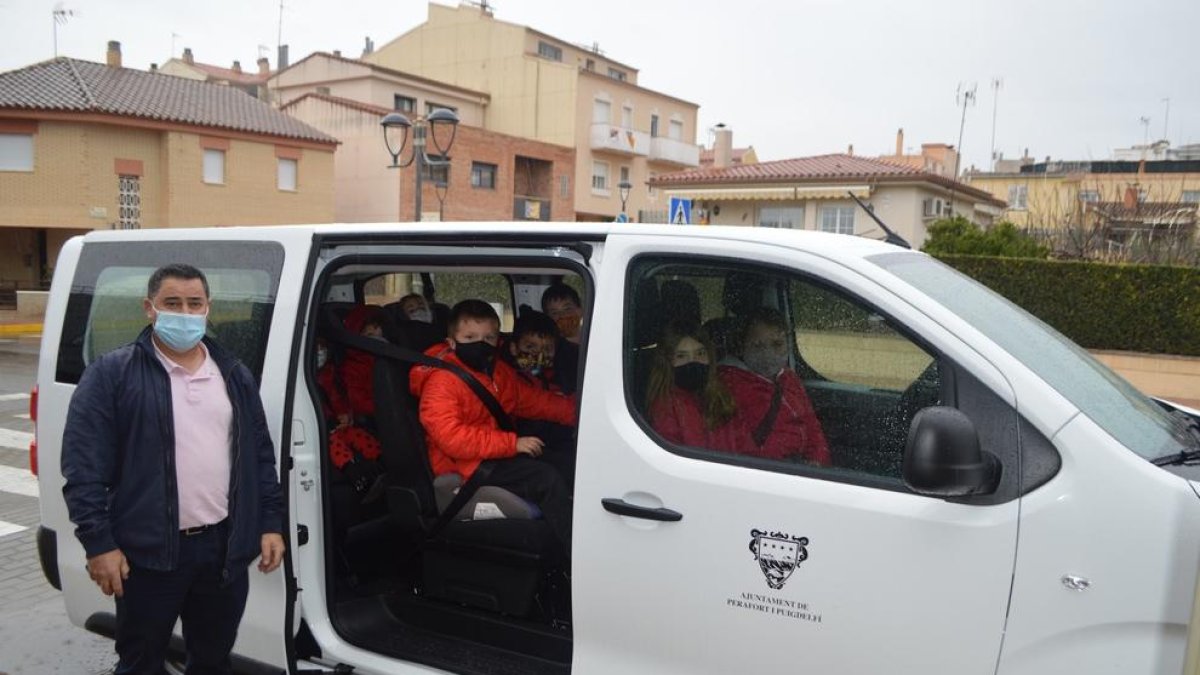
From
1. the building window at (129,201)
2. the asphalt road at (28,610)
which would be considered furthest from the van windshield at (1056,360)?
the building window at (129,201)

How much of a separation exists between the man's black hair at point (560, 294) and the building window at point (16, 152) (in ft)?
94.3

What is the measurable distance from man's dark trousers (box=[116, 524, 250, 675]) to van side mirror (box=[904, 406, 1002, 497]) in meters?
2.18

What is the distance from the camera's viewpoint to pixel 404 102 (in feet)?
138

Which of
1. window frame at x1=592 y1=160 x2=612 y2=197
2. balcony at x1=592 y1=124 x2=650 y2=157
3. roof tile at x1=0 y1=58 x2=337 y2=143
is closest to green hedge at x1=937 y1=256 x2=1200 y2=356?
roof tile at x1=0 y1=58 x2=337 y2=143

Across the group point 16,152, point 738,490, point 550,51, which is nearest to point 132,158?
point 16,152

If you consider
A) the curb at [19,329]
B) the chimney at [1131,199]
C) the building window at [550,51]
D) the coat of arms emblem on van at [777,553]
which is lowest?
the curb at [19,329]

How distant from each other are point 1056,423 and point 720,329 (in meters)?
0.98

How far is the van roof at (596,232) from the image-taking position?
2.55m

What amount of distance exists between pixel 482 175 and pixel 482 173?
0.29 feet

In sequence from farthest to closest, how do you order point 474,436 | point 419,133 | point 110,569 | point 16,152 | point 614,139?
point 614,139
point 16,152
point 419,133
point 474,436
point 110,569

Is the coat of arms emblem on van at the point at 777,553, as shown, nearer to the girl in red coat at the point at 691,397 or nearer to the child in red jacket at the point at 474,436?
the girl in red coat at the point at 691,397

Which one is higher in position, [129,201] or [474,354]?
[129,201]

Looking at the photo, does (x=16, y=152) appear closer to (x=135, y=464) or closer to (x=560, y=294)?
(x=560, y=294)

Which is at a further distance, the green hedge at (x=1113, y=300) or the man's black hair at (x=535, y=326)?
the green hedge at (x=1113, y=300)
